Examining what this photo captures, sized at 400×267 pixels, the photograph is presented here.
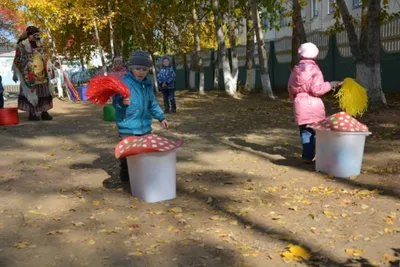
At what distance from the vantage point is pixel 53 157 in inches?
301

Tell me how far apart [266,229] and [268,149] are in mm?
3727

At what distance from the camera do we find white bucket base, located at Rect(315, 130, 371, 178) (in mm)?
5566

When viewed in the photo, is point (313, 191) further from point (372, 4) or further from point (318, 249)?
point (372, 4)

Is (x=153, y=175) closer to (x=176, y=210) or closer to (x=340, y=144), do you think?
(x=176, y=210)

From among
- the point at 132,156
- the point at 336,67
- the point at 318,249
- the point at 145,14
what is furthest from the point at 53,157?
the point at 145,14

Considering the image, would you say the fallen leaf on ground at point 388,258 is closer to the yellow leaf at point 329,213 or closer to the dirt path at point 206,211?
the dirt path at point 206,211

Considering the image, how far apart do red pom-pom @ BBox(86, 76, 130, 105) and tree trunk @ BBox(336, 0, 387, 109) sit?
7.39 m

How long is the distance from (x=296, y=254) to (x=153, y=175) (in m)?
1.82

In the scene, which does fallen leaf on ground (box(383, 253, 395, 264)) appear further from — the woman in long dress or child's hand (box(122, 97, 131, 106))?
the woman in long dress

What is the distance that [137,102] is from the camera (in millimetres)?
5254

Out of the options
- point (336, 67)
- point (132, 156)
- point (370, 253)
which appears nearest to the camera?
point (370, 253)

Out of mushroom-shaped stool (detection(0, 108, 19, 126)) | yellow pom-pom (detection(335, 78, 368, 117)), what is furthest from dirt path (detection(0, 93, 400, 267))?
mushroom-shaped stool (detection(0, 108, 19, 126))

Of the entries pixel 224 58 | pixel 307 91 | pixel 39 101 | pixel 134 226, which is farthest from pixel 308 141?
pixel 224 58

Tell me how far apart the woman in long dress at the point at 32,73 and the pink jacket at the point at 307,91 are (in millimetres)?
7132
